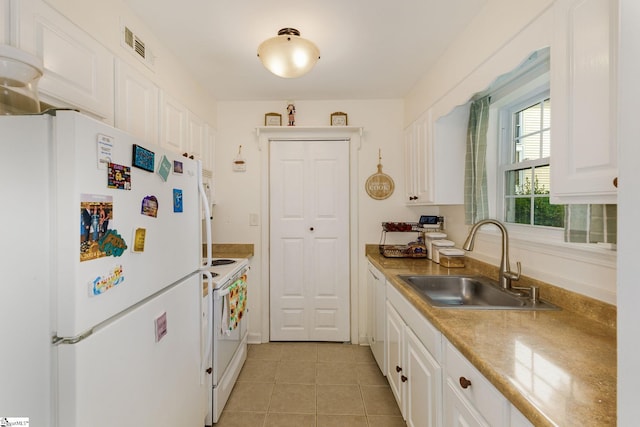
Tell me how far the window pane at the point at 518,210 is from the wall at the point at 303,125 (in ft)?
3.38

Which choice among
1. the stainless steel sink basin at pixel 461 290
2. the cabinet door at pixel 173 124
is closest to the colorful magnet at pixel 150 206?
the cabinet door at pixel 173 124

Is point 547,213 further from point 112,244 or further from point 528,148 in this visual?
point 112,244

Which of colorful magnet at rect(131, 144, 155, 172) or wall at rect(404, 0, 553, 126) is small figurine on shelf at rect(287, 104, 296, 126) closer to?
wall at rect(404, 0, 553, 126)

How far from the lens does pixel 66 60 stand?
3.90 ft

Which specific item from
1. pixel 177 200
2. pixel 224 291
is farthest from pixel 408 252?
pixel 177 200

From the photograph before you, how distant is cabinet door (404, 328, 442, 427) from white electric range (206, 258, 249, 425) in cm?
117

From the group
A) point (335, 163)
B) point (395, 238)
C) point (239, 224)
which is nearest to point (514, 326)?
point (395, 238)

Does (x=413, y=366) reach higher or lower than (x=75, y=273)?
lower

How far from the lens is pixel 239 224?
297 centimetres

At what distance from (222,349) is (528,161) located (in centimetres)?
230

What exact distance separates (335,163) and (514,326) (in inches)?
85.3

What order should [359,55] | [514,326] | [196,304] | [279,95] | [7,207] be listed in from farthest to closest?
[279,95]
[359,55]
[196,304]
[514,326]
[7,207]

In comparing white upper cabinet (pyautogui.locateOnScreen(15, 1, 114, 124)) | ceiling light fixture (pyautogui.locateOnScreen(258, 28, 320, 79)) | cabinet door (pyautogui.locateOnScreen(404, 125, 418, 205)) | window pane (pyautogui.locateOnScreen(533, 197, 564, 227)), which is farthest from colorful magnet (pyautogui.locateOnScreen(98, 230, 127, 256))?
cabinet door (pyautogui.locateOnScreen(404, 125, 418, 205))

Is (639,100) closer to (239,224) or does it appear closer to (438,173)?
(438,173)
